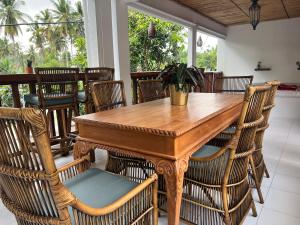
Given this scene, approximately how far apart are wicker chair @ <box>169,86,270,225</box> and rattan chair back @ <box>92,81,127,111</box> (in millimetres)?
895

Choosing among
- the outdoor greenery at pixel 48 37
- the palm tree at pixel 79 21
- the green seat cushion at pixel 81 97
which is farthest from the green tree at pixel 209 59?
the green seat cushion at pixel 81 97

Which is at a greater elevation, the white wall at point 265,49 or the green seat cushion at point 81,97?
the white wall at point 265,49

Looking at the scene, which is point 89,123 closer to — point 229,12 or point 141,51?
point 229,12

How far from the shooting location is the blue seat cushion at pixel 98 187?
1.12 meters

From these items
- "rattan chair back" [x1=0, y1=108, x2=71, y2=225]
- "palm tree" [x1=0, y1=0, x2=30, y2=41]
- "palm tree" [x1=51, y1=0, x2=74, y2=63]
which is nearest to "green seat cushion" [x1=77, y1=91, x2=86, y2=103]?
"rattan chair back" [x1=0, y1=108, x2=71, y2=225]

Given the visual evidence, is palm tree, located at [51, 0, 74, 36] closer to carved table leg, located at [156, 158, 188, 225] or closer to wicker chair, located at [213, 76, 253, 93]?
wicker chair, located at [213, 76, 253, 93]

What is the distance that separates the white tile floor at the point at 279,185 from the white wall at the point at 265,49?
4.39 meters

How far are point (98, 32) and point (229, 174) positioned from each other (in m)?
3.05

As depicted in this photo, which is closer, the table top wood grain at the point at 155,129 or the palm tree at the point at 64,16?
the table top wood grain at the point at 155,129

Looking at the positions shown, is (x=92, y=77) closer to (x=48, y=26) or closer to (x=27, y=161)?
(x=27, y=161)

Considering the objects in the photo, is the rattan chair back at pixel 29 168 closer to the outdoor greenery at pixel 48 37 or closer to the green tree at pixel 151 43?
the outdoor greenery at pixel 48 37

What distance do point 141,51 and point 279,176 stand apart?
277 inches

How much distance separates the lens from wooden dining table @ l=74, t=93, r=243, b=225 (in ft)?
3.93

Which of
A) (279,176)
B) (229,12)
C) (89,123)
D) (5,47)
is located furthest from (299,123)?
(5,47)
